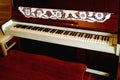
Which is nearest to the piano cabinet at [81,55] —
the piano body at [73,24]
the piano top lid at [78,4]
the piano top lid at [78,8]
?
the piano body at [73,24]

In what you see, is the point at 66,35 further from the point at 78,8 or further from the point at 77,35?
the point at 78,8

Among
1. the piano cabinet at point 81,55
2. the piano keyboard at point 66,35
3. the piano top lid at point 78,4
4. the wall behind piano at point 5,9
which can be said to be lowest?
the piano cabinet at point 81,55

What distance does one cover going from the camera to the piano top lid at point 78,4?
1.97 meters

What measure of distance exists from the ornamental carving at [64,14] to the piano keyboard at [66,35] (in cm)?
14

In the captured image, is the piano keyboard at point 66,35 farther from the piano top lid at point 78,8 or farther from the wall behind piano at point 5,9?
the wall behind piano at point 5,9

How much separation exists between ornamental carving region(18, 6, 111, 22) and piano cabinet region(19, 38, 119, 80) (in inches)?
21.1

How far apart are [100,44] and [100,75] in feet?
2.51

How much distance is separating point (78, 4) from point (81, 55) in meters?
0.79

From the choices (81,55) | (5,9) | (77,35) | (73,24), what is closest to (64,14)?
(73,24)

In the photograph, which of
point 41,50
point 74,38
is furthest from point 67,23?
point 41,50

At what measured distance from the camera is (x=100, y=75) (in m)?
2.57

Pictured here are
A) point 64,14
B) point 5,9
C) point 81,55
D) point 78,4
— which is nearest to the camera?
point 78,4

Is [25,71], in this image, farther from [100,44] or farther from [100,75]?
[100,75]

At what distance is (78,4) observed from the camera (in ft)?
6.98
